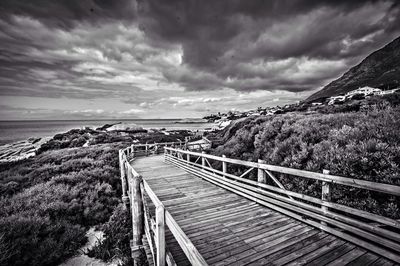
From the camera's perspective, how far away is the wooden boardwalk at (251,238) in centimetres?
287

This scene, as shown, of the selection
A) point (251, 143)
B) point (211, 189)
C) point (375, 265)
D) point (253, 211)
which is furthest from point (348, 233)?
point (251, 143)

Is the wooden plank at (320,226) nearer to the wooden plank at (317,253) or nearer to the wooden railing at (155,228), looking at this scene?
the wooden plank at (317,253)

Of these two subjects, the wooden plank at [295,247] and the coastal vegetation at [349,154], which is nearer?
the wooden plank at [295,247]

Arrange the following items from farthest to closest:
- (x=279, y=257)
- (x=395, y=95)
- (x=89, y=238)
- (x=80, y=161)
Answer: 1. (x=80, y=161)
2. (x=395, y=95)
3. (x=89, y=238)
4. (x=279, y=257)

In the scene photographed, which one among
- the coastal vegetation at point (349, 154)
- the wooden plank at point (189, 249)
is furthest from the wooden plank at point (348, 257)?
the wooden plank at point (189, 249)

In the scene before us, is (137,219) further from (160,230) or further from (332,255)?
(332,255)

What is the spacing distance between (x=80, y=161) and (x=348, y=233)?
15.5 m

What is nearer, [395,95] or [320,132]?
[320,132]

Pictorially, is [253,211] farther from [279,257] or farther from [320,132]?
[320,132]

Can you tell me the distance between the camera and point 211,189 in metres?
6.49

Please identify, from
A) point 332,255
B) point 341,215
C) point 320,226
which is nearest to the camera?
point 332,255

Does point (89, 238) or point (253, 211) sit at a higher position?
point (253, 211)

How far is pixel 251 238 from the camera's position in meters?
3.47

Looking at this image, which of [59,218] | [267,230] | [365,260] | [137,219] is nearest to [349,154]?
[365,260]
